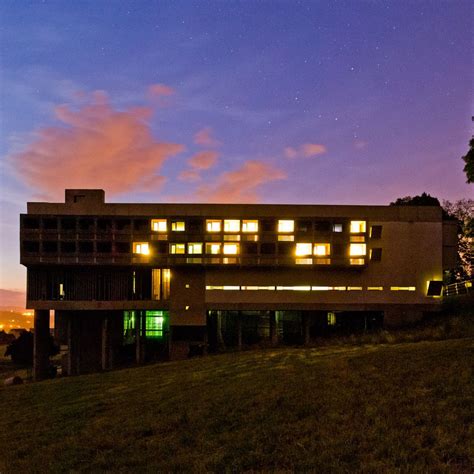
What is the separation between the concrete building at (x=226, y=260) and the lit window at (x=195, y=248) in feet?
0.35

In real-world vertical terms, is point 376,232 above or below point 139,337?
above

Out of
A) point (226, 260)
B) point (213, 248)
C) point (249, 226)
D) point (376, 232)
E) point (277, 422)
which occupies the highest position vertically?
point (249, 226)

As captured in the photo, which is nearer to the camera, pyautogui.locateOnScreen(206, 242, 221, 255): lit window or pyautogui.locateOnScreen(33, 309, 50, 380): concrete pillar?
pyautogui.locateOnScreen(206, 242, 221, 255): lit window

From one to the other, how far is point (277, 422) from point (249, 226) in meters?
30.8

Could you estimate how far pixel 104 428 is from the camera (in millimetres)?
13320

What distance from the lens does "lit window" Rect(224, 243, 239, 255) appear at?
41562 mm

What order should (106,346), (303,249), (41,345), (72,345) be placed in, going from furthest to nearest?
(72,345)
(106,346)
(41,345)
(303,249)

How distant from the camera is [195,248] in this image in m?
42.0

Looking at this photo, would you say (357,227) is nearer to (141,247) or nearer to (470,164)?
(470,164)

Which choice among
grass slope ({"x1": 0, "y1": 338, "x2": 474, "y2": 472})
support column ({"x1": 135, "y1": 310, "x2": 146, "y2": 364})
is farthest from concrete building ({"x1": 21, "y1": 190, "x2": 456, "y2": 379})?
grass slope ({"x1": 0, "y1": 338, "x2": 474, "y2": 472})

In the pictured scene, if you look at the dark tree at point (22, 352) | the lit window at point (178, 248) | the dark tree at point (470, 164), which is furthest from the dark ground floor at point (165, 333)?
the dark tree at point (470, 164)

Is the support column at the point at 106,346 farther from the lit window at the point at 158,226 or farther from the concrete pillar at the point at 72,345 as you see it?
the lit window at the point at 158,226

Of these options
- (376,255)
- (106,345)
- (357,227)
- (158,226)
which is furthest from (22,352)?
(376,255)

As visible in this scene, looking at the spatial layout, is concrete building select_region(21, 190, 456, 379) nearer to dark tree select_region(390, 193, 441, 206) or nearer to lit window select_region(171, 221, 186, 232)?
lit window select_region(171, 221, 186, 232)
